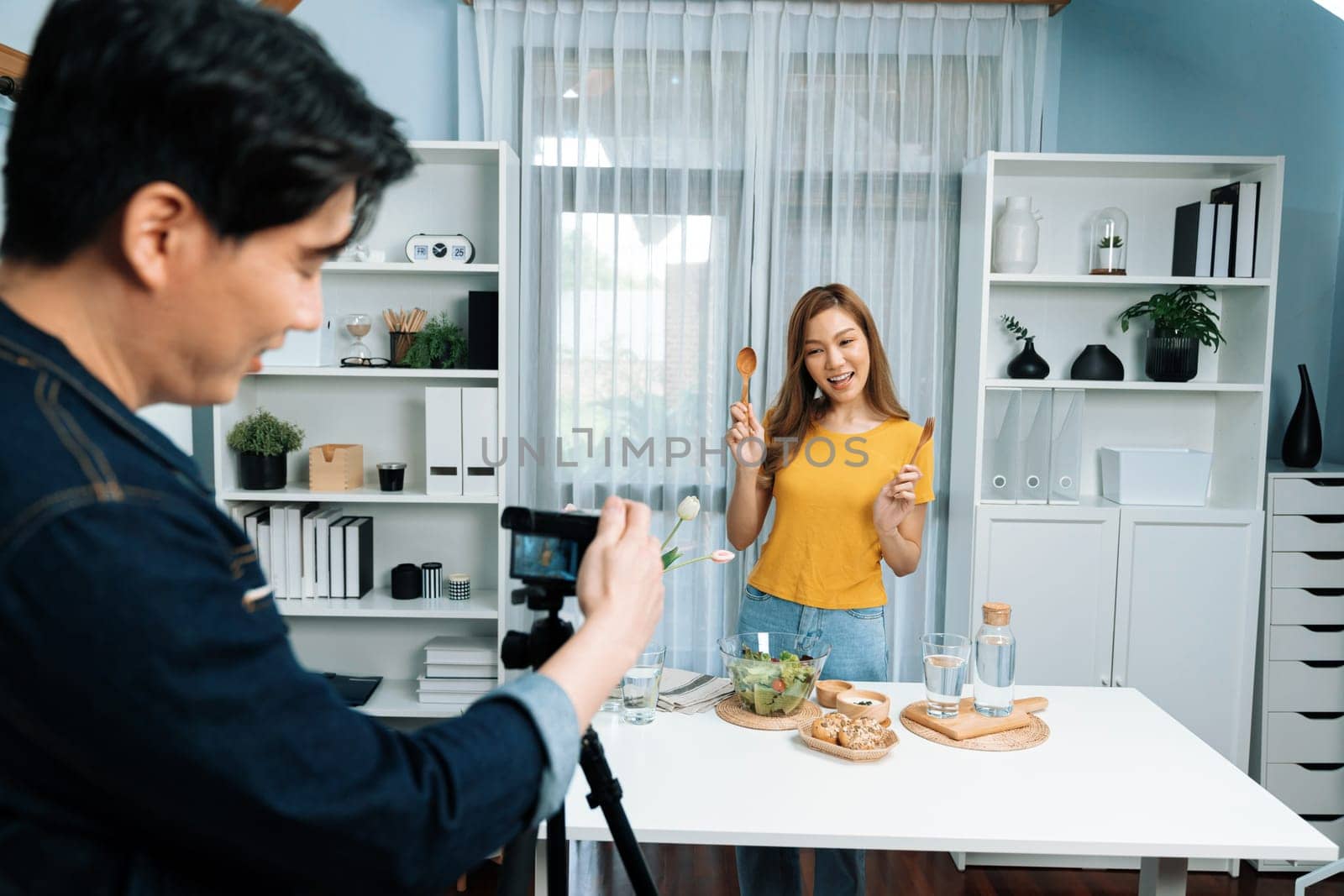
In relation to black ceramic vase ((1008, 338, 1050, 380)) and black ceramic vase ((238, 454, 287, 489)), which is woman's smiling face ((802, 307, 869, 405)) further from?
black ceramic vase ((238, 454, 287, 489))

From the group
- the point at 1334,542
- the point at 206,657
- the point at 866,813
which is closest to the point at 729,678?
the point at 866,813

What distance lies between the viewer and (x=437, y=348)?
3.13m

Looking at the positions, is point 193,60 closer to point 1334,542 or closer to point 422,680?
point 422,680

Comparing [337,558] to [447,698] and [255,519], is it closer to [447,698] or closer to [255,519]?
[255,519]

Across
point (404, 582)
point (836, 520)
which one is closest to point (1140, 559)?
point (836, 520)

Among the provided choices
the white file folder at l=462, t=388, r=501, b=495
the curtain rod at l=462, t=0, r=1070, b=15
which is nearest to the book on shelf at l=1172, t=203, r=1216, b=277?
the curtain rod at l=462, t=0, r=1070, b=15

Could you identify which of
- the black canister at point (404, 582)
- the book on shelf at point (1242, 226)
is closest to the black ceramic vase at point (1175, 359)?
the book on shelf at point (1242, 226)

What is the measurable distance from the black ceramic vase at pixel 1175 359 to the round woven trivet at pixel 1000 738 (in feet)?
5.69

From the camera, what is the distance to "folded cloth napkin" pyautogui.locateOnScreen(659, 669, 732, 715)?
6.39ft

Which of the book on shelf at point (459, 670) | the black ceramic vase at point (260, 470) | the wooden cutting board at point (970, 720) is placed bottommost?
the book on shelf at point (459, 670)

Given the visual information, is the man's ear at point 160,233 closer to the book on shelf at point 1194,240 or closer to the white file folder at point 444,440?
the white file folder at point 444,440

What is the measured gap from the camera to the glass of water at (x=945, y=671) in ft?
6.00

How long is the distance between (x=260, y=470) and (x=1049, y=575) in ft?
8.16

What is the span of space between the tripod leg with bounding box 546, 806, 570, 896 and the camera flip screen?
→ 0.24 metres
